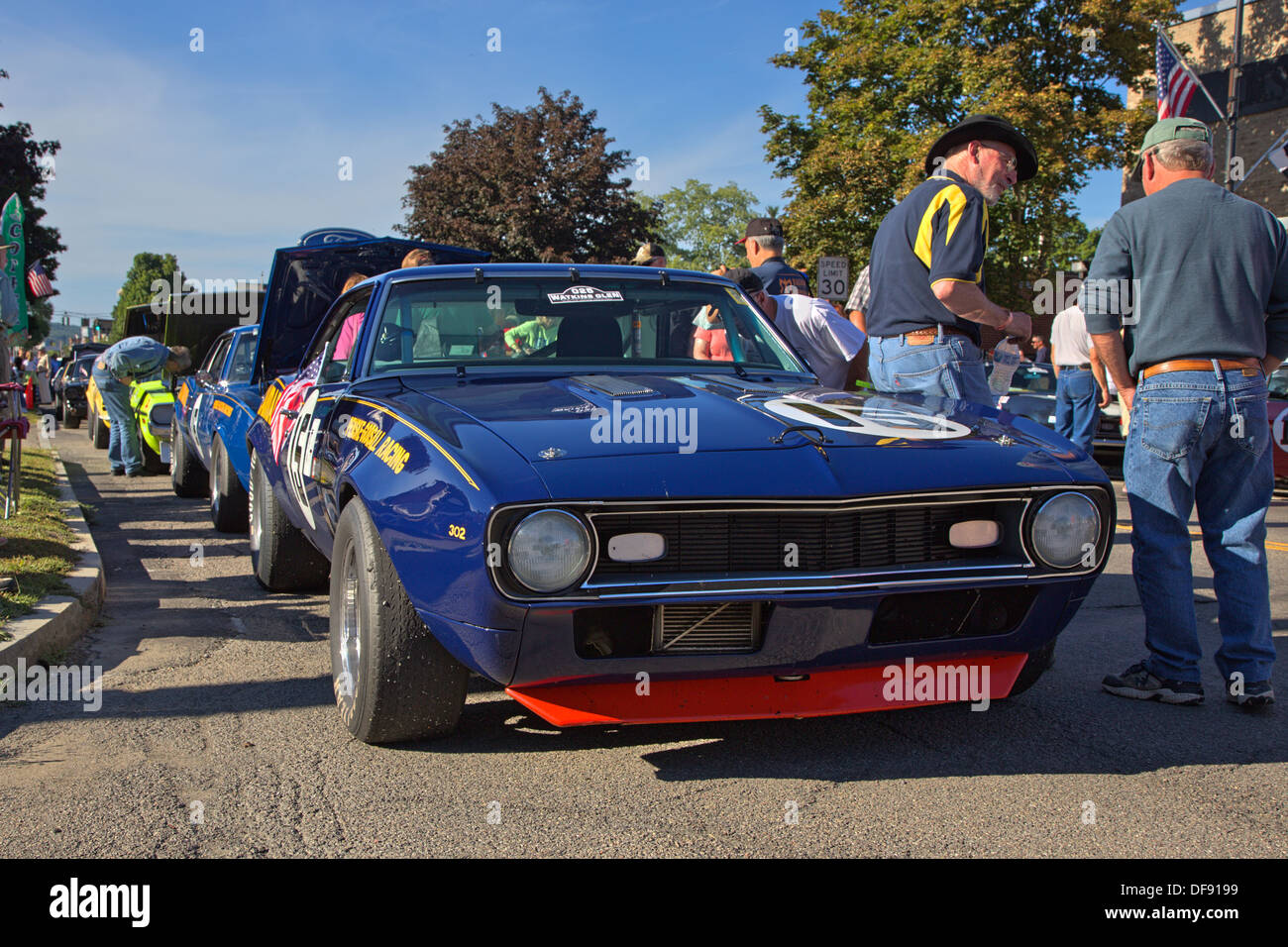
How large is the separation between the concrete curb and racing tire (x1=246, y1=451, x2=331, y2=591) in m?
0.77

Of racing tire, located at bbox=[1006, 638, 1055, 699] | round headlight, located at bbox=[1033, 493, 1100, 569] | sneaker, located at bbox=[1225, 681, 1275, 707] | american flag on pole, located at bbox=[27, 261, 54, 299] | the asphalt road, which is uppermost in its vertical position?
american flag on pole, located at bbox=[27, 261, 54, 299]

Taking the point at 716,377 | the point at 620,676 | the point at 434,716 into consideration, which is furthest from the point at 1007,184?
the point at 434,716

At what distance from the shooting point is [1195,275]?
3697 millimetres

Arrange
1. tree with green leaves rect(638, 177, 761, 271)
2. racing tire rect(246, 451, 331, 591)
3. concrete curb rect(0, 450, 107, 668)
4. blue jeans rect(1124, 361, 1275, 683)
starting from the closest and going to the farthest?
1. blue jeans rect(1124, 361, 1275, 683)
2. concrete curb rect(0, 450, 107, 668)
3. racing tire rect(246, 451, 331, 591)
4. tree with green leaves rect(638, 177, 761, 271)

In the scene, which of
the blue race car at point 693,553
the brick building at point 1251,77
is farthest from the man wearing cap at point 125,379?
the brick building at point 1251,77

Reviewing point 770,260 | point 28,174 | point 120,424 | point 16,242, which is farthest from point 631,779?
point 28,174

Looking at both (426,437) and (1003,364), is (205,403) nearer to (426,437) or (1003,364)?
(426,437)

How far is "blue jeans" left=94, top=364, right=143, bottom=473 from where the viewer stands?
453 inches

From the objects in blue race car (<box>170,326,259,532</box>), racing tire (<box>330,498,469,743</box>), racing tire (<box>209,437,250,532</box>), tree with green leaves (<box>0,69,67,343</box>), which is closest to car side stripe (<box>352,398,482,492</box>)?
racing tire (<box>330,498,469,743</box>)

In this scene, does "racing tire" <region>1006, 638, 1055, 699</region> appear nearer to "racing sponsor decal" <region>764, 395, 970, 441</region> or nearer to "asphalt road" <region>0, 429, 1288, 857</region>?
"asphalt road" <region>0, 429, 1288, 857</region>

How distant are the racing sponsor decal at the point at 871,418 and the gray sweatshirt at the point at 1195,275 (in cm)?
88

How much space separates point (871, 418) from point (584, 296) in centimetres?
144

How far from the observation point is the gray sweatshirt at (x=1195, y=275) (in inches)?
145
